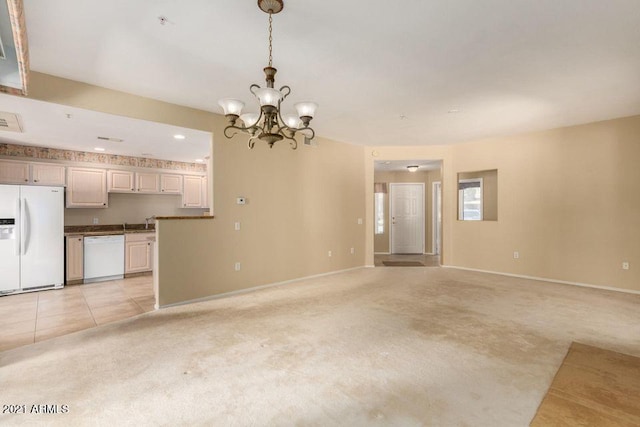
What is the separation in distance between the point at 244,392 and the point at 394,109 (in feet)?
12.4

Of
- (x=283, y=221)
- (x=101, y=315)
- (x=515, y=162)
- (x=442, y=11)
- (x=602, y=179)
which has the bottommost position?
(x=101, y=315)

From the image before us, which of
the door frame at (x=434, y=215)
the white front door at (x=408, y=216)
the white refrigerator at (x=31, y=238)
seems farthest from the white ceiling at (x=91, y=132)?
the door frame at (x=434, y=215)

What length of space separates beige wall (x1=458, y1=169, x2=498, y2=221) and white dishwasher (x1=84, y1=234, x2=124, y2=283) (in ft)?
23.5

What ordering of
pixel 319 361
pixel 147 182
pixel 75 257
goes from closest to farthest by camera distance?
pixel 319 361, pixel 75 257, pixel 147 182

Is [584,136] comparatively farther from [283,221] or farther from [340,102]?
[283,221]

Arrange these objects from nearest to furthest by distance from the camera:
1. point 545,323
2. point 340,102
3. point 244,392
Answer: point 244,392, point 545,323, point 340,102

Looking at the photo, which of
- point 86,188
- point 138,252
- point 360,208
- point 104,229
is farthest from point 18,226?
point 360,208

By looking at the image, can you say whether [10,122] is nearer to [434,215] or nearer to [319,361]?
[319,361]

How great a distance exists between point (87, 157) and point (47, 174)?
673 millimetres

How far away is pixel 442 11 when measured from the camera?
7.08 ft

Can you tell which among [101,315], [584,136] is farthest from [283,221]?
[584,136]

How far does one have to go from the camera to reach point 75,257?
5230mm

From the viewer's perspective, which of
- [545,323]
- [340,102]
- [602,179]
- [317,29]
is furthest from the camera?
[602,179]

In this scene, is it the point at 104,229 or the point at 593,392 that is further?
the point at 104,229
